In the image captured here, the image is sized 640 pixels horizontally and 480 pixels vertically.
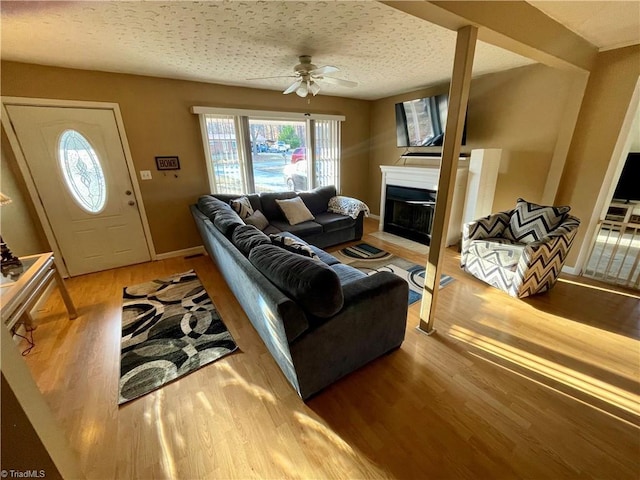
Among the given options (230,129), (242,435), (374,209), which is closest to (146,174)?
(230,129)

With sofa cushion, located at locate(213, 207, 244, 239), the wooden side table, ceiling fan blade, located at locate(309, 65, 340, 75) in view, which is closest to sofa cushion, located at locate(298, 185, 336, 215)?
sofa cushion, located at locate(213, 207, 244, 239)

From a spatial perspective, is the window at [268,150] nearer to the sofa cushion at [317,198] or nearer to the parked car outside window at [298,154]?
the parked car outside window at [298,154]

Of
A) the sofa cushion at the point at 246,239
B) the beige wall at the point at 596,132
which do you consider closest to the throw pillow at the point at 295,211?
the sofa cushion at the point at 246,239

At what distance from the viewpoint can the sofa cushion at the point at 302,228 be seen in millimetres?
3480

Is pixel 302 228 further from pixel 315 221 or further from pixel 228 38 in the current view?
pixel 228 38

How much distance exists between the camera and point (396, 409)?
5.01ft

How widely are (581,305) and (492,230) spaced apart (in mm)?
1057

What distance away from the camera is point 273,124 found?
13.6ft

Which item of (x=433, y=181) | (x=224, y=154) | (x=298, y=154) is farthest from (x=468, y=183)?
(x=224, y=154)

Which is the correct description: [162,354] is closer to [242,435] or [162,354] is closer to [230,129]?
[242,435]

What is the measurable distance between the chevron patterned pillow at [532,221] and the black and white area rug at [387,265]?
0.93 metres

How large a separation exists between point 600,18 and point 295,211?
Result: 11.0 feet

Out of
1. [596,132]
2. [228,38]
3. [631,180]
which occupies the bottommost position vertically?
[631,180]

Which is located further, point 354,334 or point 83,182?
point 83,182
